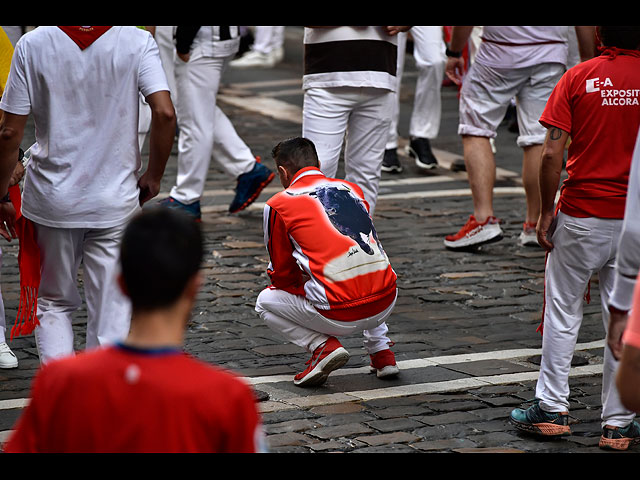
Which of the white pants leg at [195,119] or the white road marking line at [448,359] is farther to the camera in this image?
the white pants leg at [195,119]

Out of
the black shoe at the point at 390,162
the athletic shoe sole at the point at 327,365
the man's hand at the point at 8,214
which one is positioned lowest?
the black shoe at the point at 390,162

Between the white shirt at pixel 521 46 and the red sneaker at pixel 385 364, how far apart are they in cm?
321

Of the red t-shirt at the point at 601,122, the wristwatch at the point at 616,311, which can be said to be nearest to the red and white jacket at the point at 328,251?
the red t-shirt at the point at 601,122

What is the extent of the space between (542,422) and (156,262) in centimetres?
277

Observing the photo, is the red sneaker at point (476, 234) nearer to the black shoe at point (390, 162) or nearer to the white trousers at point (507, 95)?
the white trousers at point (507, 95)

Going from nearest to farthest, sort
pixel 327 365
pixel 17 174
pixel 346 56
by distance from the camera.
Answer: pixel 17 174 < pixel 327 365 < pixel 346 56

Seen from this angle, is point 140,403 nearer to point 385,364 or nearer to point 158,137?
point 158,137

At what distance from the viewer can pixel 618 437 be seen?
14.9 feet

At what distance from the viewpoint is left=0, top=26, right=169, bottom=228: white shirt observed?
4.47 m

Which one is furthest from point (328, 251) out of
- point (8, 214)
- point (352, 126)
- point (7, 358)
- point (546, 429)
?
point (352, 126)

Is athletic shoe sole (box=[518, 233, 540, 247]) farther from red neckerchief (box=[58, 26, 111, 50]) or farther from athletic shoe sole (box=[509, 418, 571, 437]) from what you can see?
red neckerchief (box=[58, 26, 111, 50])

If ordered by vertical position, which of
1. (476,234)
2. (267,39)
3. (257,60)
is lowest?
(257,60)

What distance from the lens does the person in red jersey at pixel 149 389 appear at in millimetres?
2230

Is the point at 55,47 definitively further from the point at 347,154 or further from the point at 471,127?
the point at 471,127
